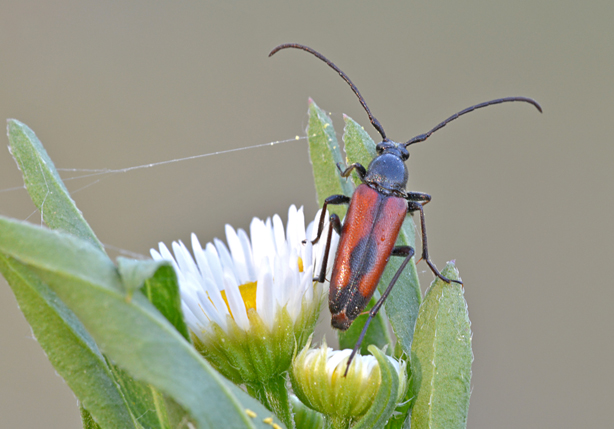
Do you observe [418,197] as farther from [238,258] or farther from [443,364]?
[443,364]

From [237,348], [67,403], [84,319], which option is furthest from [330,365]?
[67,403]

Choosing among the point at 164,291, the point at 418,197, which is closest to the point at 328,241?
the point at 418,197

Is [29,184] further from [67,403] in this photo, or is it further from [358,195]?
[67,403]

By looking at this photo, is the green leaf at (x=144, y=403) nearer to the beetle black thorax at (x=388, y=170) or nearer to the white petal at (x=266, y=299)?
the white petal at (x=266, y=299)

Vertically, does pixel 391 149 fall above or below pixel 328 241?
above

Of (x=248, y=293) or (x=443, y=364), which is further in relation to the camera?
(x=248, y=293)

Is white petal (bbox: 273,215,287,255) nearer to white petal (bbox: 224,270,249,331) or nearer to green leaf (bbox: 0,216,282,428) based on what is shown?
white petal (bbox: 224,270,249,331)

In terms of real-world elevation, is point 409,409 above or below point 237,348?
below
